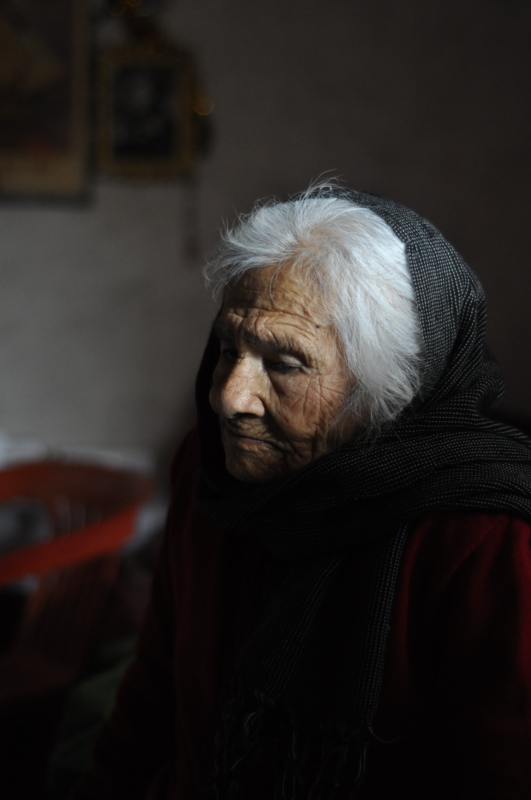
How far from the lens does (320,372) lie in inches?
30.1

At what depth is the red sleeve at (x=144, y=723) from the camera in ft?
3.20

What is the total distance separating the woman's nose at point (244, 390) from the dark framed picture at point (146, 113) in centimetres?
199

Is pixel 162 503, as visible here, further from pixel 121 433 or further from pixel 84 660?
pixel 84 660

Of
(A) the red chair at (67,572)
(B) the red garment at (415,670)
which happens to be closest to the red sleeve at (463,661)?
(B) the red garment at (415,670)

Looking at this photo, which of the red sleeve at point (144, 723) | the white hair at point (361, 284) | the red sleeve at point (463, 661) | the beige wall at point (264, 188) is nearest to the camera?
the red sleeve at point (463, 661)

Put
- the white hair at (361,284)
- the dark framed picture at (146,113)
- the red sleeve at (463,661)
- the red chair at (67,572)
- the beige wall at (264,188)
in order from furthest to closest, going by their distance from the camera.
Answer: the dark framed picture at (146,113), the beige wall at (264,188), the red chair at (67,572), the white hair at (361,284), the red sleeve at (463,661)

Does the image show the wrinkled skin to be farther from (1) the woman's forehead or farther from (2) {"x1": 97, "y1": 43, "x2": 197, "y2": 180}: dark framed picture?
(2) {"x1": 97, "y1": 43, "x2": 197, "y2": 180}: dark framed picture

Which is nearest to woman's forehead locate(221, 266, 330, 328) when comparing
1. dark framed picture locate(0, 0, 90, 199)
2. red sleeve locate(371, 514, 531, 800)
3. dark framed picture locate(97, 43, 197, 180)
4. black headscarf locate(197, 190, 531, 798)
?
black headscarf locate(197, 190, 531, 798)

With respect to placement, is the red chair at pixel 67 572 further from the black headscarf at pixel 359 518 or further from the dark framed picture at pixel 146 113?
the dark framed picture at pixel 146 113

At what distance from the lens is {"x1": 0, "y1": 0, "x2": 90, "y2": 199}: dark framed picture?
97.4 inches

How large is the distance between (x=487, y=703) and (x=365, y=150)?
7.11ft

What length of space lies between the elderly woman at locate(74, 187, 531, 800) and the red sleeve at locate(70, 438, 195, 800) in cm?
13

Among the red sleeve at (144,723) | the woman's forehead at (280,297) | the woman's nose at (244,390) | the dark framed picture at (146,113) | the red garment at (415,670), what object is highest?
the dark framed picture at (146,113)

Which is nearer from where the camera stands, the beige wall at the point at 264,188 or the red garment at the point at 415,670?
the red garment at the point at 415,670
